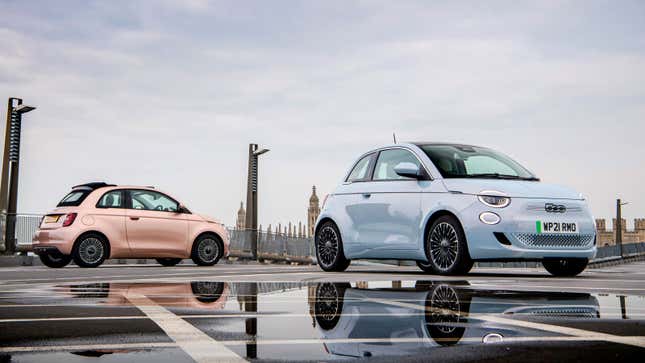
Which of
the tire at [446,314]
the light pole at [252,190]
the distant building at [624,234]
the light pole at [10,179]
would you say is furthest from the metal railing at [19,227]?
the distant building at [624,234]

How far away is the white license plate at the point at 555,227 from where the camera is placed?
1032 centimetres

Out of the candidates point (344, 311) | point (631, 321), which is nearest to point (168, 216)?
point (344, 311)

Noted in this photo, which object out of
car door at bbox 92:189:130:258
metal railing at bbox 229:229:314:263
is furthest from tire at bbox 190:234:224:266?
metal railing at bbox 229:229:314:263

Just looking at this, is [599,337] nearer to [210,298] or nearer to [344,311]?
[344,311]

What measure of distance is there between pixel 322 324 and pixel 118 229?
40.7ft

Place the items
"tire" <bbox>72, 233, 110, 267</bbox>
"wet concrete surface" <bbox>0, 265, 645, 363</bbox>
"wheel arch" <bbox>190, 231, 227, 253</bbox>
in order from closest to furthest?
1. "wet concrete surface" <bbox>0, 265, 645, 363</bbox>
2. "tire" <bbox>72, 233, 110, 267</bbox>
3. "wheel arch" <bbox>190, 231, 227, 253</bbox>

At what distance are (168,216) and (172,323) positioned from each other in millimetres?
12720

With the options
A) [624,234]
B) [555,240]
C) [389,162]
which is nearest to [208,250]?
[389,162]

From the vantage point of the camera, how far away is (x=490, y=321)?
16.2ft

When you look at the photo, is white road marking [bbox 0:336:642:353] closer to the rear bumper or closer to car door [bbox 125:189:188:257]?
the rear bumper

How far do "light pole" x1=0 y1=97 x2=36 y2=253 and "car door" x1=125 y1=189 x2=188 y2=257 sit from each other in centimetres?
748

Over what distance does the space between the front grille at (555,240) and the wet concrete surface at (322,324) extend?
6.77 ft

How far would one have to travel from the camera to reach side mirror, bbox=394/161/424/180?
36.1 ft

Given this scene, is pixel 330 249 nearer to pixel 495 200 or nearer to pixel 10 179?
pixel 495 200
